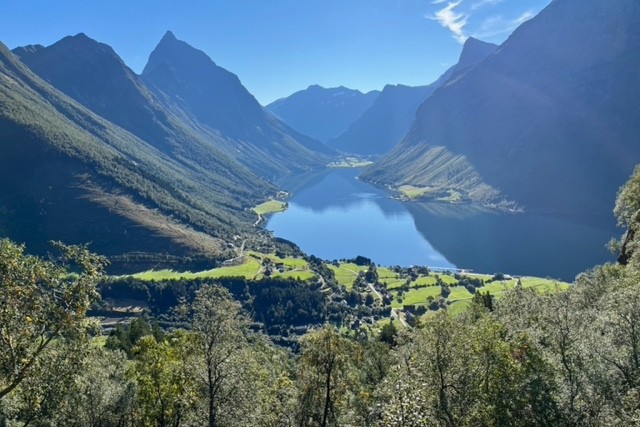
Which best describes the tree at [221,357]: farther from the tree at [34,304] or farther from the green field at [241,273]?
the green field at [241,273]

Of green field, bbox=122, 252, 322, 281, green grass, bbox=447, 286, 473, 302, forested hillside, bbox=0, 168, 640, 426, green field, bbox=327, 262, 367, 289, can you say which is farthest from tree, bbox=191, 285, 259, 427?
green field, bbox=327, 262, 367, 289

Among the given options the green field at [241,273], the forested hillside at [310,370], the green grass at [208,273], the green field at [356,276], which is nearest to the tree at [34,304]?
the forested hillside at [310,370]

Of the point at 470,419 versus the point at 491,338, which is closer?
the point at 470,419

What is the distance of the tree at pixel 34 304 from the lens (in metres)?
17.4

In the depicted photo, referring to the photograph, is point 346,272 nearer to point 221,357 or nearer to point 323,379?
point 323,379

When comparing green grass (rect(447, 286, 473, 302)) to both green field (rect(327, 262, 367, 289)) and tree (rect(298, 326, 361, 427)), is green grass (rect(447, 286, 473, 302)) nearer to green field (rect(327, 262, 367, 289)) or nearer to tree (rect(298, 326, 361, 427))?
green field (rect(327, 262, 367, 289))

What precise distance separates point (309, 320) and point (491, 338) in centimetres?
12192

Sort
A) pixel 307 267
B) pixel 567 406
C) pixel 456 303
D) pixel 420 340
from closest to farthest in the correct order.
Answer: pixel 567 406 → pixel 420 340 → pixel 456 303 → pixel 307 267

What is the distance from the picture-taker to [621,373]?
25.0 m

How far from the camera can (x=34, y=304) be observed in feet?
58.7

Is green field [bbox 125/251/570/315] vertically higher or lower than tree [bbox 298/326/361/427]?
higher

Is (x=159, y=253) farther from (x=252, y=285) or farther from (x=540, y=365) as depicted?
(x=540, y=365)

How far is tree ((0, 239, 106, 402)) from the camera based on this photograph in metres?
17.4

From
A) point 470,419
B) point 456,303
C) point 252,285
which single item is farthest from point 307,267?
point 470,419
